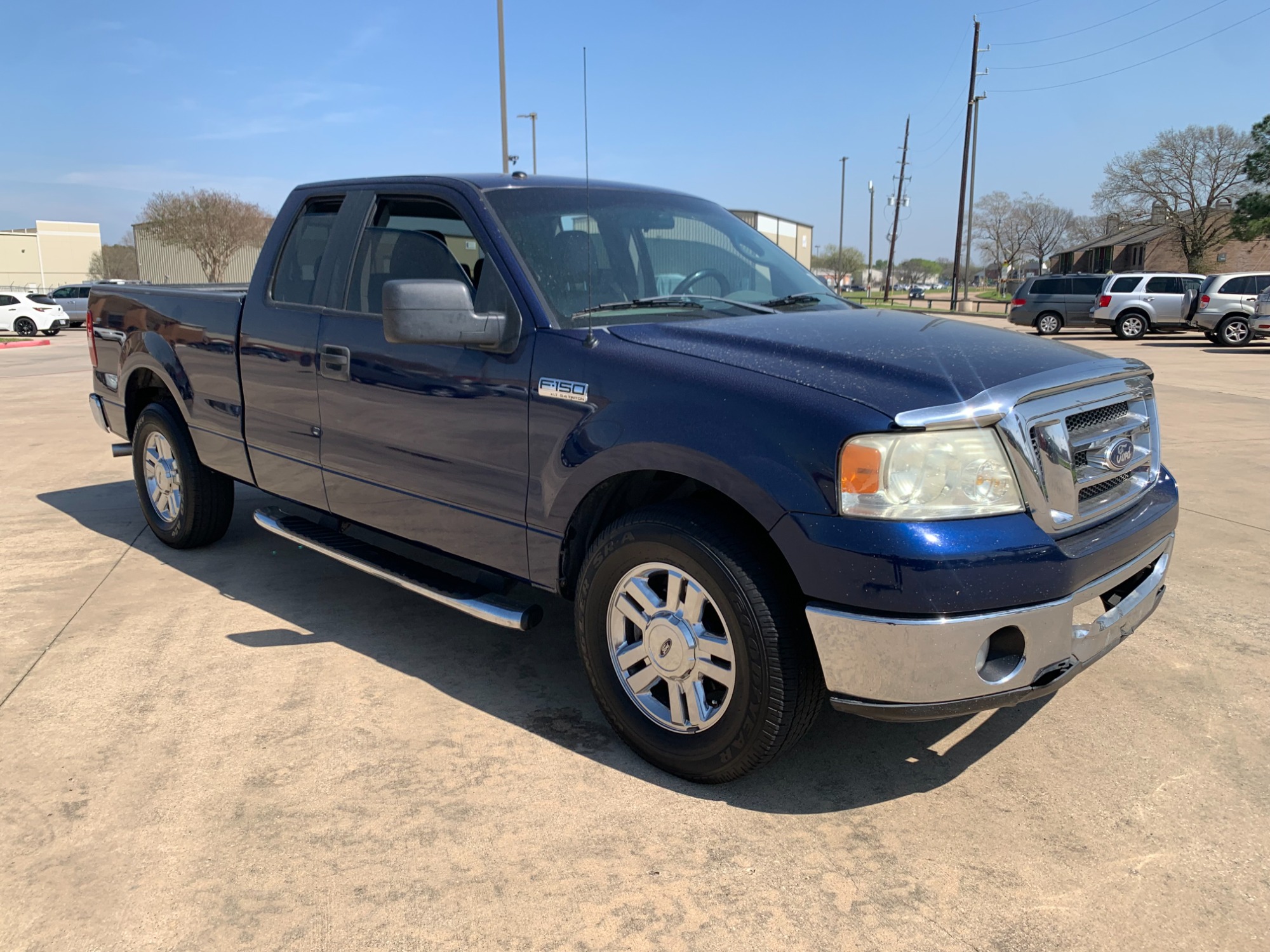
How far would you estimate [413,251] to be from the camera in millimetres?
3850

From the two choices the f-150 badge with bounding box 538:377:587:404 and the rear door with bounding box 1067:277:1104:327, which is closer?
the f-150 badge with bounding box 538:377:587:404

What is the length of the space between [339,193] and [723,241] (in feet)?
5.63

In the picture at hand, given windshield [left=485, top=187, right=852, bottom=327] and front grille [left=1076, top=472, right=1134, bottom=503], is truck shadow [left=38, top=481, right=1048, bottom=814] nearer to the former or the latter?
front grille [left=1076, top=472, right=1134, bottom=503]

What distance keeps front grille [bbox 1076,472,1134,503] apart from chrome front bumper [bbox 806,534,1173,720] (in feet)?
0.85

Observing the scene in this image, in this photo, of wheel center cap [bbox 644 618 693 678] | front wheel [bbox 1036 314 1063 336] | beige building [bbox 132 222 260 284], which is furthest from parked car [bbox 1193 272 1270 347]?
beige building [bbox 132 222 260 284]

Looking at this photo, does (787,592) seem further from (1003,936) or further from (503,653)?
(503,653)

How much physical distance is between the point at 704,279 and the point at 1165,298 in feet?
84.4

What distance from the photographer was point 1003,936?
2.31 metres

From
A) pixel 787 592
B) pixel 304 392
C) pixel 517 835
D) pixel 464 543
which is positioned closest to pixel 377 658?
pixel 464 543

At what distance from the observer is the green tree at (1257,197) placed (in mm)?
42688

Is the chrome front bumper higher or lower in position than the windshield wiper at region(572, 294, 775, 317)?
lower

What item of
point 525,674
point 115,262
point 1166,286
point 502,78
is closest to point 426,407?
point 525,674

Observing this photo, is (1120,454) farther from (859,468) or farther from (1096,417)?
(859,468)

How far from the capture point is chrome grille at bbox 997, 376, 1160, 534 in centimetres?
260
